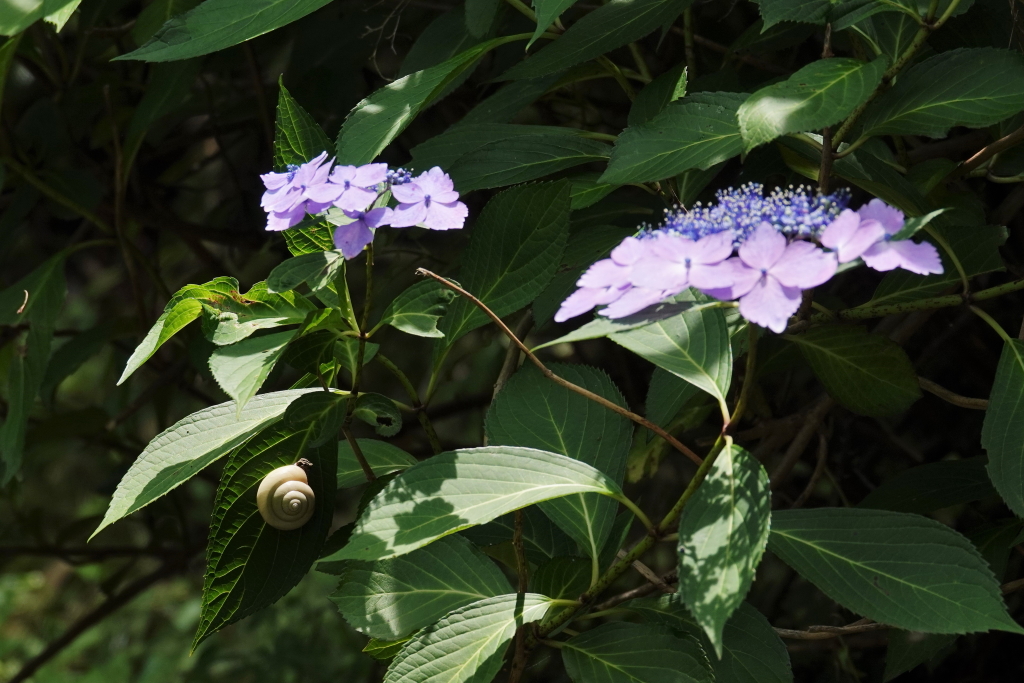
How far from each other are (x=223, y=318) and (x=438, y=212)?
0.72ft

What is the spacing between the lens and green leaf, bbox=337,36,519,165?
928 mm

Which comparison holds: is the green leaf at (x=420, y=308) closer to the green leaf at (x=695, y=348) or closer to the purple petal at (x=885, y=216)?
the green leaf at (x=695, y=348)

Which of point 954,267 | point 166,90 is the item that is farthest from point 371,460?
point 166,90

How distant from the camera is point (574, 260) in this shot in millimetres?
1045

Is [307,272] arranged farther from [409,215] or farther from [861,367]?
[861,367]

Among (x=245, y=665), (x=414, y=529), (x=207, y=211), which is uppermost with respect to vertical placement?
(x=414, y=529)

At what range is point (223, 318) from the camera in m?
0.83

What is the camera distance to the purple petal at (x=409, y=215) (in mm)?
774

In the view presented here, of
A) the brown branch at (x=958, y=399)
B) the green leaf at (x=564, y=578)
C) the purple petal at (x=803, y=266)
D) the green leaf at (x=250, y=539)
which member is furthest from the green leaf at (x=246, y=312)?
the brown branch at (x=958, y=399)

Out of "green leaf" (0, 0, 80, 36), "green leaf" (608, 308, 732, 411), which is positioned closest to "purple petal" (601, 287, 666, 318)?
"green leaf" (608, 308, 732, 411)

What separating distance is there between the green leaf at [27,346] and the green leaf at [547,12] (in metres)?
0.85

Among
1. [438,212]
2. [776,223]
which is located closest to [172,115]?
[438,212]

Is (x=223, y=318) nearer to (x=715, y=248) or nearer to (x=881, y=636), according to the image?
(x=715, y=248)

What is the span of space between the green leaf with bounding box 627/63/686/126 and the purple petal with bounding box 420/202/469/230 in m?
0.35
